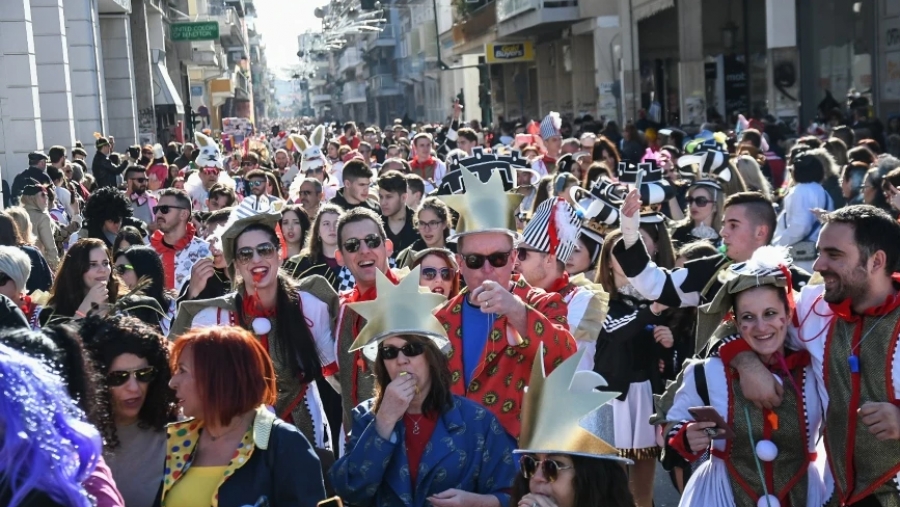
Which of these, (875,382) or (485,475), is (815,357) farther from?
(485,475)

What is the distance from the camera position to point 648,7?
31609mm

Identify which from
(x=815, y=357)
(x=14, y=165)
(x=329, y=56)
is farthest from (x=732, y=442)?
(x=329, y=56)

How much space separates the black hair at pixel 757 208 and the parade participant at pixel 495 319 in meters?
1.43

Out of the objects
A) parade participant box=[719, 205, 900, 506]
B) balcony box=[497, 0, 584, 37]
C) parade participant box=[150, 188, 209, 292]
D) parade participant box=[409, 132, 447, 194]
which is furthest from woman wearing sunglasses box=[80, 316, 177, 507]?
balcony box=[497, 0, 584, 37]

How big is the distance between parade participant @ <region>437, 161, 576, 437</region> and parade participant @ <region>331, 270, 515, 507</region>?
17.5 inches

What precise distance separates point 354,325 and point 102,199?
466cm

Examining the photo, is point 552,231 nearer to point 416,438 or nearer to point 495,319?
point 495,319

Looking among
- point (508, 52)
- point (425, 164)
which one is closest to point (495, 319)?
point (425, 164)

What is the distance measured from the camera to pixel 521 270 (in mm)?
5719

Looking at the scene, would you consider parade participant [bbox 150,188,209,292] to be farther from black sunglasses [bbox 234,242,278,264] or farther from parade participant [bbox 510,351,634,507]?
parade participant [bbox 510,351,634,507]

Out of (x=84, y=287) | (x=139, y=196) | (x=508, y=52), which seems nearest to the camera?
(x=84, y=287)

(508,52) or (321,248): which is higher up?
(508,52)

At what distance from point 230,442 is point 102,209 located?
19.8 ft

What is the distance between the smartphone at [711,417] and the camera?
413cm
